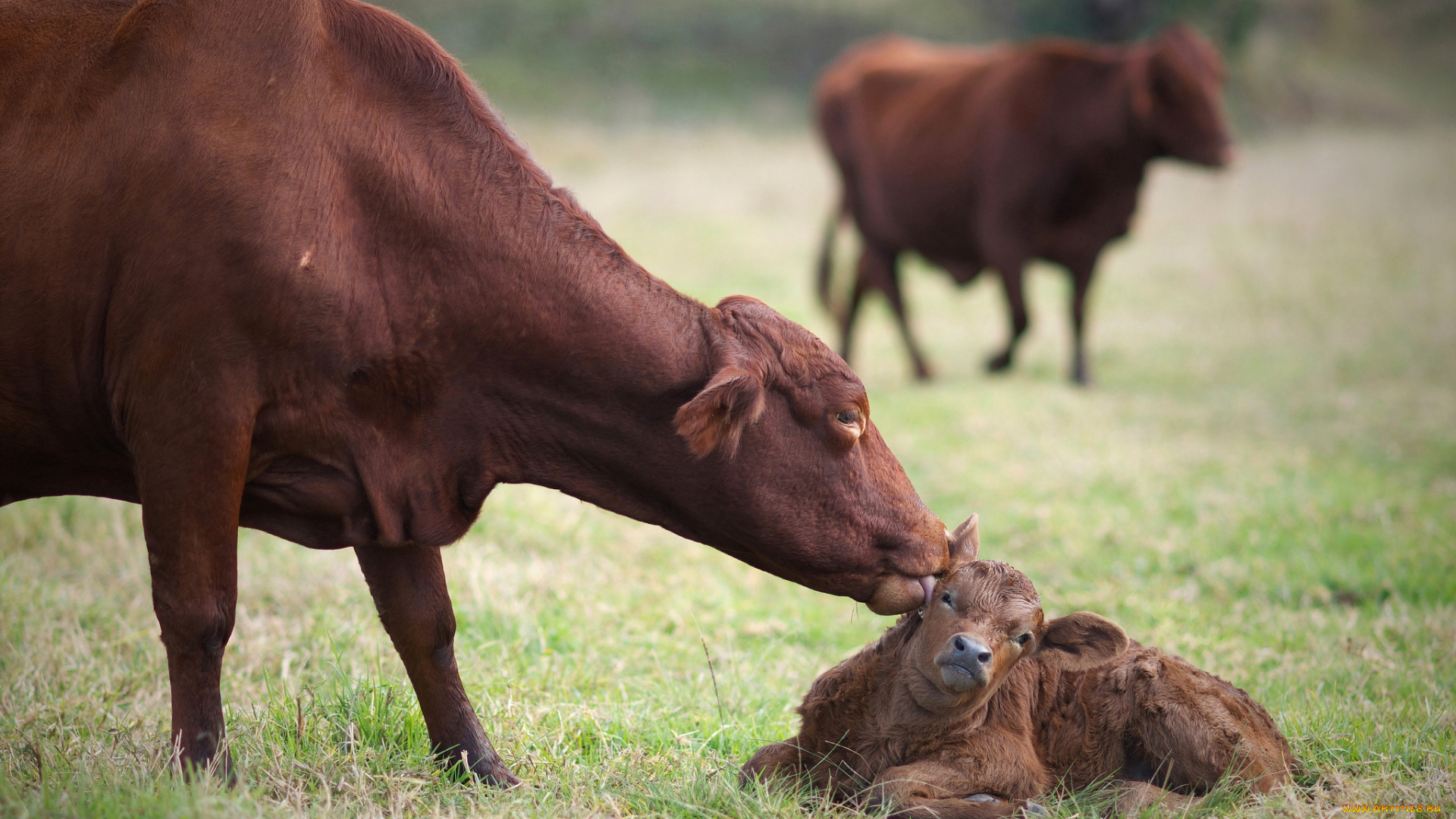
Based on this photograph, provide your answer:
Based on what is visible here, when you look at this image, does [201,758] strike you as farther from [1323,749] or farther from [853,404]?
[1323,749]

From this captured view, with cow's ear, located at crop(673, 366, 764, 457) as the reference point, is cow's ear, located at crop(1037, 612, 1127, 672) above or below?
below

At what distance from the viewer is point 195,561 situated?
2.77 meters

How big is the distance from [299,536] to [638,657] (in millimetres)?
1589

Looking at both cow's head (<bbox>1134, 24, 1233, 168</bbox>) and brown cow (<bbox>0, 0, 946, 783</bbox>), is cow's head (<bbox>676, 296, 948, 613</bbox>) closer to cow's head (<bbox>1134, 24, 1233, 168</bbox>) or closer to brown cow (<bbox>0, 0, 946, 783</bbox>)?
brown cow (<bbox>0, 0, 946, 783</bbox>)

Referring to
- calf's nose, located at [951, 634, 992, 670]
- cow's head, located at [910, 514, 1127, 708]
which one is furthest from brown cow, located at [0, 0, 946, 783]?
calf's nose, located at [951, 634, 992, 670]

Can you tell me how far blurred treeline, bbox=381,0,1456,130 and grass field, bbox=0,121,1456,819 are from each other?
2140 cm

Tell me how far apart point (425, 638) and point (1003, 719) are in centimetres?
150

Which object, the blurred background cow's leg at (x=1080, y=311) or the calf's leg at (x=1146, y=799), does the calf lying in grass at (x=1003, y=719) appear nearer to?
the calf's leg at (x=1146, y=799)

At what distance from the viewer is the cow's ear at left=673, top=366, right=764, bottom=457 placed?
2.79 metres

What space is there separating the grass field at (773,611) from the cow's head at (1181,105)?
6.40 feet

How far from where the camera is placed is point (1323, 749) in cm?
343

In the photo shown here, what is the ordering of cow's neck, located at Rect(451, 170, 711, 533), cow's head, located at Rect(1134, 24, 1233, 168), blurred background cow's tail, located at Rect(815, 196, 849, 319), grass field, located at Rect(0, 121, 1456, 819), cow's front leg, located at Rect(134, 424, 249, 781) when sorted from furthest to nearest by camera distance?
blurred background cow's tail, located at Rect(815, 196, 849, 319), cow's head, located at Rect(1134, 24, 1233, 168), grass field, located at Rect(0, 121, 1456, 819), cow's neck, located at Rect(451, 170, 711, 533), cow's front leg, located at Rect(134, 424, 249, 781)

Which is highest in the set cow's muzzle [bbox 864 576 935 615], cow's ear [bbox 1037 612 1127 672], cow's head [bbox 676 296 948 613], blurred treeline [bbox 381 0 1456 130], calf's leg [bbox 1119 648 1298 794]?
blurred treeline [bbox 381 0 1456 130]

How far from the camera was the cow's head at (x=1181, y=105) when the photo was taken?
10.3 m
